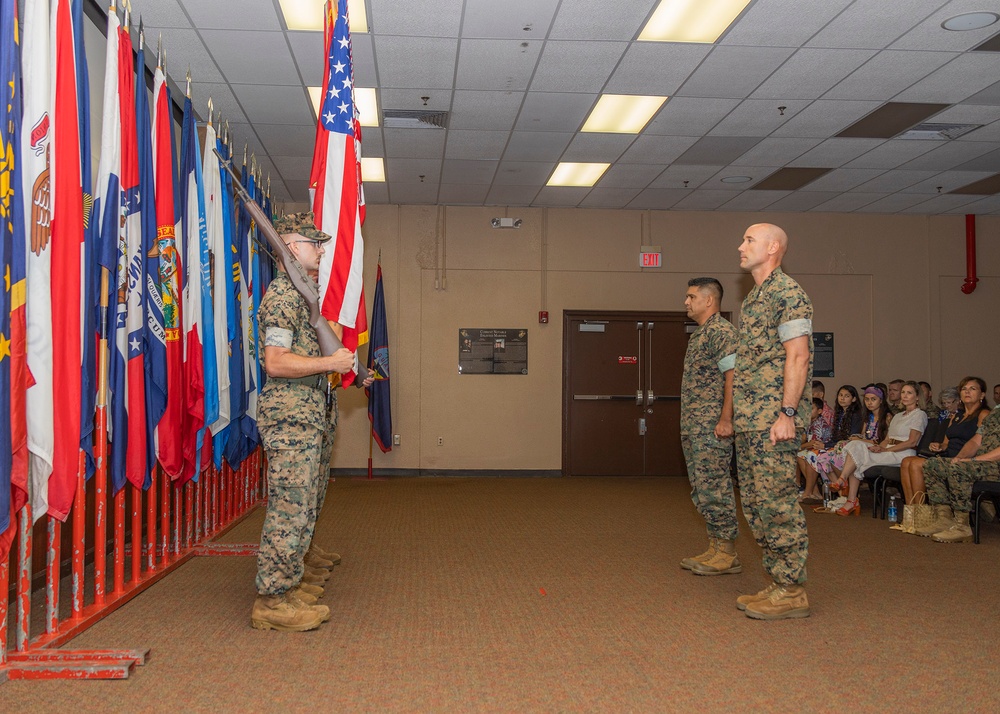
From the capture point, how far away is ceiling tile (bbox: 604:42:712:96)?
5121 mm

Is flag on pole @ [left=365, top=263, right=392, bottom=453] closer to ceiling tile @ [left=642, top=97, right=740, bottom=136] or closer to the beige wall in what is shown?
the beige wall

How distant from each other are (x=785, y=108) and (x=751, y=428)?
379cm

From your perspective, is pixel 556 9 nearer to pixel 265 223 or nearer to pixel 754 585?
pixel 265 223

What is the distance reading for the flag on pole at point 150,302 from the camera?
11.9 ft

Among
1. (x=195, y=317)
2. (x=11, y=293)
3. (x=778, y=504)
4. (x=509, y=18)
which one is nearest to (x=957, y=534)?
(x=778, y=504)

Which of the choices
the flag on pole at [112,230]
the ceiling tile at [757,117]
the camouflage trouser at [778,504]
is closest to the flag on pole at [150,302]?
the flag on pole at [112,230]

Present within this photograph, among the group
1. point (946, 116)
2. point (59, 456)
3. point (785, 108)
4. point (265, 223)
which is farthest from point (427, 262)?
point (59, 456)

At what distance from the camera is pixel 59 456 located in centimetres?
272

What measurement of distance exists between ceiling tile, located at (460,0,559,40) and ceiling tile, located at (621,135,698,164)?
2.25m

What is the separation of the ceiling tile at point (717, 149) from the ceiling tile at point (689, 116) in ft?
0.92

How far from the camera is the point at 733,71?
548 centimetres

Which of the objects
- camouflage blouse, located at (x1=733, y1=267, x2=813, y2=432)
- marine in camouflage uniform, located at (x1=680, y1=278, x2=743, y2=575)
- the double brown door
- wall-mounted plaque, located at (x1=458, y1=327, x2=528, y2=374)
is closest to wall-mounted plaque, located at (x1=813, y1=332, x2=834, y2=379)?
the double brown door

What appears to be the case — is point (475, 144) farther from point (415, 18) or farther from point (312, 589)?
point (312, 589)

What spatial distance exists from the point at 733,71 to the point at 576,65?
109 centimetres
